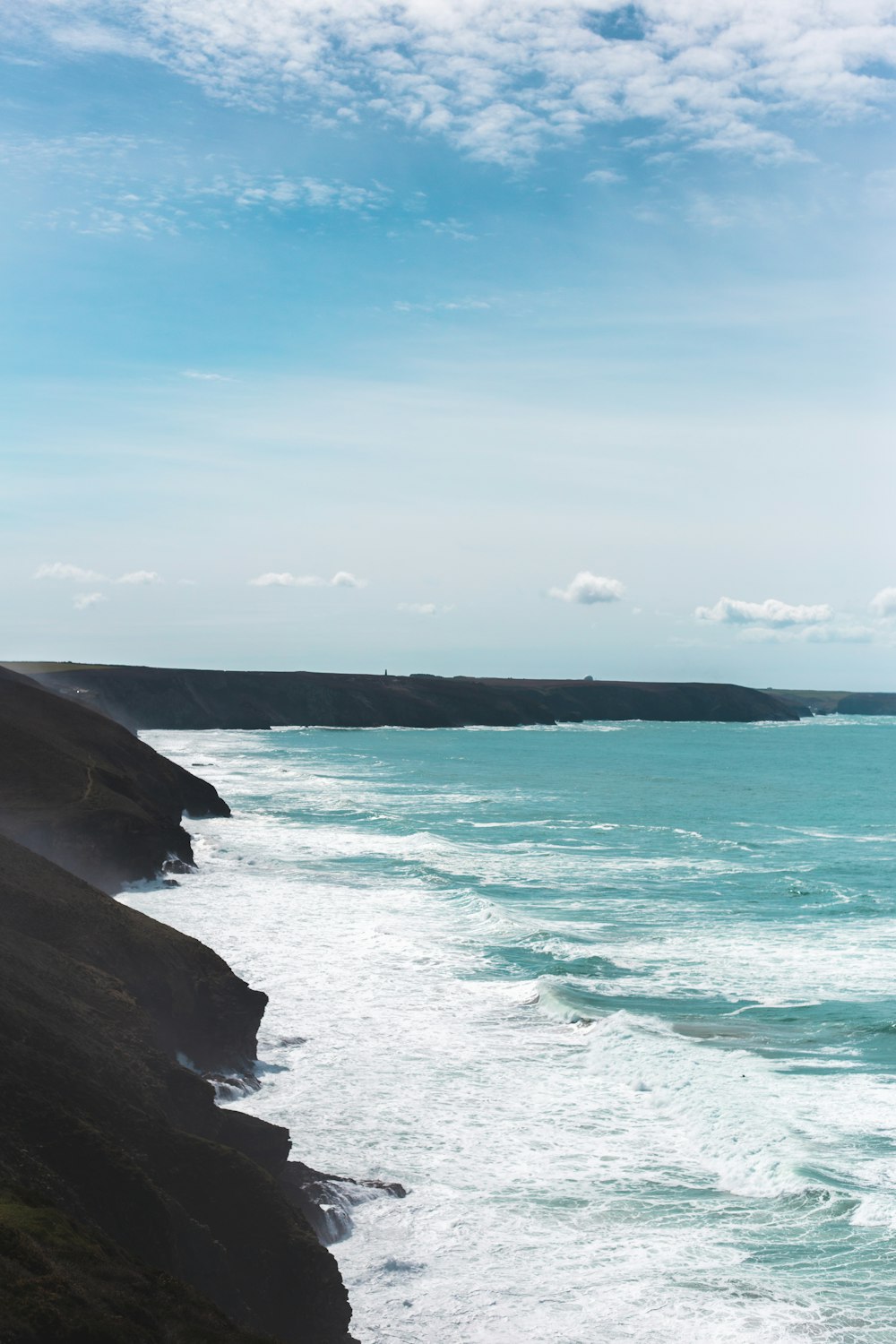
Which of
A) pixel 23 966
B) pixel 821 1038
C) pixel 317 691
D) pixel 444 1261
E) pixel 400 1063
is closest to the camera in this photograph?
pixel 444 1261

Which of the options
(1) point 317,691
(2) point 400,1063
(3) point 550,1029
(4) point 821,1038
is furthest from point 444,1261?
(1) point 317,691

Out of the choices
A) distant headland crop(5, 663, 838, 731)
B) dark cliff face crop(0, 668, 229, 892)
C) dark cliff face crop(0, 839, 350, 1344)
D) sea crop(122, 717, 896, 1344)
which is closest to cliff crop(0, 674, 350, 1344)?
dark cliff face crop(0, 839, 350, 1344)

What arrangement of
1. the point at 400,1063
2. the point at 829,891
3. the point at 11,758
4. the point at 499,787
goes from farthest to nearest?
the point at 499,787 < the point at 829,891 < the point at 11,758 < the point at 400,1063

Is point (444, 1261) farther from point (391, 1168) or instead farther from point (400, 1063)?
point (400, 1063)

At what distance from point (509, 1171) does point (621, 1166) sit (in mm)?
1464

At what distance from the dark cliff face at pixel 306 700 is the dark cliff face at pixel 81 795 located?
2920 inches

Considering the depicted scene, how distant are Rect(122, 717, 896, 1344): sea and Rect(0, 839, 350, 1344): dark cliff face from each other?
1.22 metres

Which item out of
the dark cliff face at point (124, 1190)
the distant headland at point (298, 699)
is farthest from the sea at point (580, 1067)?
the distant headland at point (298, 699)

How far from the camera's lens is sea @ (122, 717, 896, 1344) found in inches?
466

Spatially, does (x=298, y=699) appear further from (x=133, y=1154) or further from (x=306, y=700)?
(x=133, y=1154)

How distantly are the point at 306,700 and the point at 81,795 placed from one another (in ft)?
402

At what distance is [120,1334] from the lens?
8031mm

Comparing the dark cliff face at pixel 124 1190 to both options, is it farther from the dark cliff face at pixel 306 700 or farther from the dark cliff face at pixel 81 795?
the dark cliff face at pixel 306 700

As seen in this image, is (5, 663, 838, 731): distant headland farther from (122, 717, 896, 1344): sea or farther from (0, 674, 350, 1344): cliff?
(0, 674, 350, 1344): cliff
